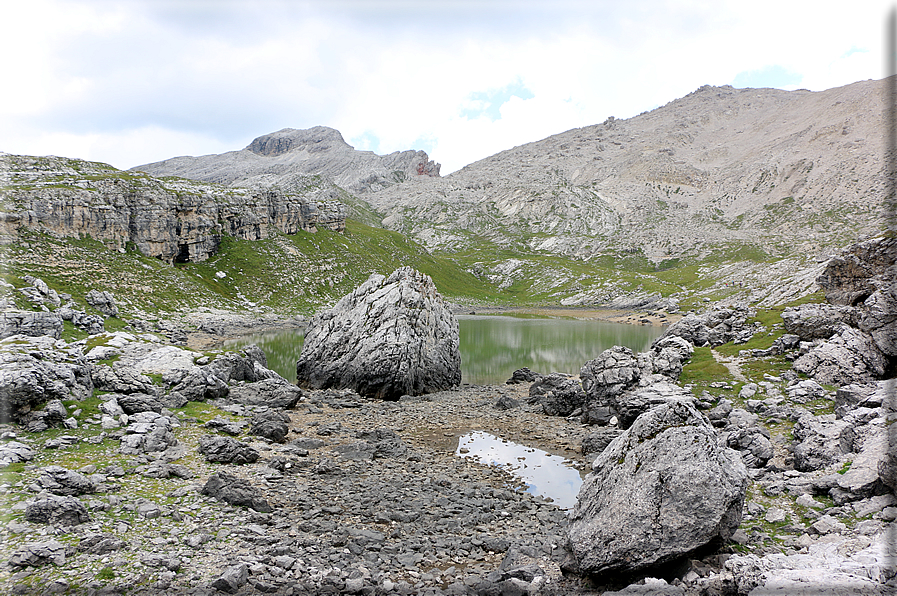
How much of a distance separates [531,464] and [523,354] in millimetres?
43826

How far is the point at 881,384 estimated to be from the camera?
2109 cm

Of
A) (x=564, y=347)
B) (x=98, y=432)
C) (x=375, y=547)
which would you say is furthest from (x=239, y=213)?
(x=375, y=547)

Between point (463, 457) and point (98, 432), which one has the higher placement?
point (98, 432)

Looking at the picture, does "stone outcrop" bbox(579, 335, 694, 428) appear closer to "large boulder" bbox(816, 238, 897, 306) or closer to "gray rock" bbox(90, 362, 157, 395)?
"large boulder" bbox(816, 238, 897, 306)

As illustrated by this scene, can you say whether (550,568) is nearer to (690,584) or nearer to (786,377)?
(690,584)

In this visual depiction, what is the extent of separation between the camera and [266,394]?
1377 inches

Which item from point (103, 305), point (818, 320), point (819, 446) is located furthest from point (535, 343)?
point (103, 305)

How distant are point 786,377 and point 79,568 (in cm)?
3619

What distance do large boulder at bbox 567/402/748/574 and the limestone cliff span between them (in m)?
96.0

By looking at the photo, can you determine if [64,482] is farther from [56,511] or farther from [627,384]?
[627,384]

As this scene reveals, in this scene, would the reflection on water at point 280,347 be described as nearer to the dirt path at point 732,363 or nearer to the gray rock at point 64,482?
the gray rock at point 64,482

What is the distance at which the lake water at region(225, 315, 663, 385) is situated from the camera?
56.7 meters

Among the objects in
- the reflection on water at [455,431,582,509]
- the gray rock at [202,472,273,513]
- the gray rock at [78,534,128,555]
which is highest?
the gray rock at [78,534,128,555]

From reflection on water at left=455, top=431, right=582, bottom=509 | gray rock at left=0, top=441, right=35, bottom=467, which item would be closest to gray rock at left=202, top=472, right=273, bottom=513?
gray rock at left=0, top=441, right=35, bottom=467
